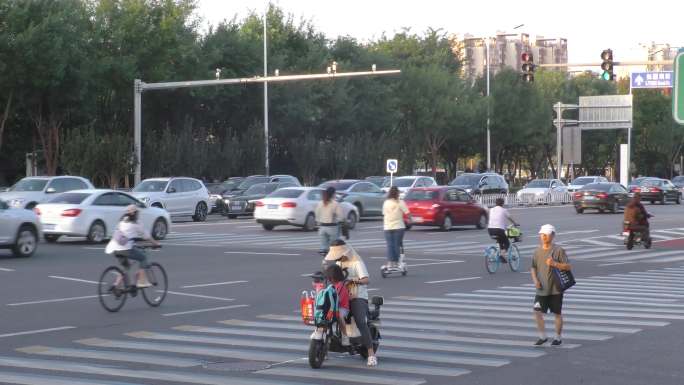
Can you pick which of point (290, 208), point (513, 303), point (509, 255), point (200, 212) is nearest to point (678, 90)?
point (513, 303)

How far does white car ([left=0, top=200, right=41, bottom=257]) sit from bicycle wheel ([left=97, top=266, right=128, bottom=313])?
31.8ft

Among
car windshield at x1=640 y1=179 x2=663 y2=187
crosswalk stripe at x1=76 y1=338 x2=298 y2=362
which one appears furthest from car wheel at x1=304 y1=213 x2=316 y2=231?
car windshield at x1=640 y1=179 x2=663 y2=187

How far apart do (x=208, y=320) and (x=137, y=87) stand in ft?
103

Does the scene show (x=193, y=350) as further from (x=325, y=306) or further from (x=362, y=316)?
(x=362, y=316)

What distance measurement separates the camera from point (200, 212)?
44.9 meters

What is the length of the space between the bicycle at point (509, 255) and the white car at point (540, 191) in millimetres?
42168

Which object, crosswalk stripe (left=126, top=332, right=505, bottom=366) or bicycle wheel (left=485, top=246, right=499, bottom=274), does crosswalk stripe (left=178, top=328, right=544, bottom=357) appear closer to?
crosswalk stripe (left=126, top=332, right=505, bottom=366)

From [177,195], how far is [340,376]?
32506 millimetres

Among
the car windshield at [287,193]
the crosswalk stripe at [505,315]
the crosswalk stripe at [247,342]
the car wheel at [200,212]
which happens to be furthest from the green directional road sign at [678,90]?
the car wheel at [200,212]

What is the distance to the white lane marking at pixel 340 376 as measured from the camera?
1106 centimetres

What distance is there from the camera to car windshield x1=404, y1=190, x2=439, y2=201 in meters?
39.4

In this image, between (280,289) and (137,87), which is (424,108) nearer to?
(137,87)

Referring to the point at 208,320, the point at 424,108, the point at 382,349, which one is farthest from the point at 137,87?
the point at 424,108

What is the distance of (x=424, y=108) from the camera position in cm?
8506
